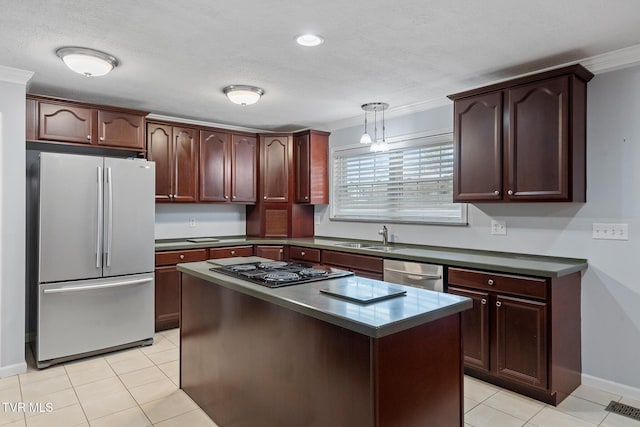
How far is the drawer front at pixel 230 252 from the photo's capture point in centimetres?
431

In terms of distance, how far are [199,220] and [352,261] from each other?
2.12 m

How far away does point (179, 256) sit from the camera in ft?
13.4

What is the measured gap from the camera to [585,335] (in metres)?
2.82

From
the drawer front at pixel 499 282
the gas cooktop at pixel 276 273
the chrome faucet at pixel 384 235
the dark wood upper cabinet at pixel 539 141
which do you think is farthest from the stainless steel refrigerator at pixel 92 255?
the dark wood upper cabinet at pixel 539 141

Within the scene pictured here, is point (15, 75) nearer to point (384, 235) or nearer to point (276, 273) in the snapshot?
point (276, 273)

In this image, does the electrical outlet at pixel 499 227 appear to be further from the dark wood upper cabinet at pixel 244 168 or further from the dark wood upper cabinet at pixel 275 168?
the dark wood upper cabinet at pixel 244 168

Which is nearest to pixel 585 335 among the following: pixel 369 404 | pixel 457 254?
pixel 457 254

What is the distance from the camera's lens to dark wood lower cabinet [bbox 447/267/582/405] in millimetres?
2508

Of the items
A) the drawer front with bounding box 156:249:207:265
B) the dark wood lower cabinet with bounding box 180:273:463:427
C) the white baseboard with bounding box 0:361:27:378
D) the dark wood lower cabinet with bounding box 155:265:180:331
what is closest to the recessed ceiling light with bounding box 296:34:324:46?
the dark wood lower cabinet with bounding box 180:273:463:427

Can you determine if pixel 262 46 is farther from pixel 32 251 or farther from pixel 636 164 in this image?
pixel 32 251

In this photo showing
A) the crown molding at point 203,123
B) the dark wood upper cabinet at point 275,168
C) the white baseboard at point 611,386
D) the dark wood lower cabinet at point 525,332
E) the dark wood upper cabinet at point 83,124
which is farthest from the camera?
the dark wood upper cabinet at point 275,168

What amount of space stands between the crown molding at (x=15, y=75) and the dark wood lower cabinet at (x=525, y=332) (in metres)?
3.61

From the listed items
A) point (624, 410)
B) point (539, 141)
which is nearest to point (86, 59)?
point (539, 141)

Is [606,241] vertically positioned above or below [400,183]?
below
